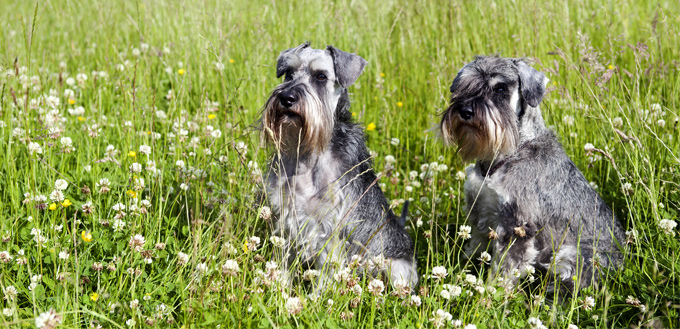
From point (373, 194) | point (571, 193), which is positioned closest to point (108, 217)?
point (373, 194)

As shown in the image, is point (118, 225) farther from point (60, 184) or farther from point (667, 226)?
point (667, 226)

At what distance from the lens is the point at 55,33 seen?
7.06 metres

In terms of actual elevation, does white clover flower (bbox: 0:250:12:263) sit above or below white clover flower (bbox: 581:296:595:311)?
above

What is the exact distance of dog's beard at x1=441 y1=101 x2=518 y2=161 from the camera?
3.53 m

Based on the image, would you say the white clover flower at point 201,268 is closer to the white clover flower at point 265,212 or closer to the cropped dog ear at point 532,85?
A: the white clover flower at point 265,212

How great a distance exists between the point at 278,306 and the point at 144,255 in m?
0.81

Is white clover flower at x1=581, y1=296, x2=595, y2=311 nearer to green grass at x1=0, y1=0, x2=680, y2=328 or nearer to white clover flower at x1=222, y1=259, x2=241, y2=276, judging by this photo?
green grass at x1=0, y1=0, x2=680, y2=328


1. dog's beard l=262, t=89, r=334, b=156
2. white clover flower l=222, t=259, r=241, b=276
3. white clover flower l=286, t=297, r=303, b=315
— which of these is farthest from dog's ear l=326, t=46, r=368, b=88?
white clover flower l=286, t=297, r=303, b=315

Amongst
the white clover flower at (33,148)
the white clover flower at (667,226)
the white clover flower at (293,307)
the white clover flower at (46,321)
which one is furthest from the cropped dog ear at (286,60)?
the white clover flower at (667,226)

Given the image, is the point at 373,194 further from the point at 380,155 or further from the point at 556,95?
the point at 556,95

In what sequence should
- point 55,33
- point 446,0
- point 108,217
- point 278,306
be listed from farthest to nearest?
point 55,33, point 446,0, point 108,217, point 278,306

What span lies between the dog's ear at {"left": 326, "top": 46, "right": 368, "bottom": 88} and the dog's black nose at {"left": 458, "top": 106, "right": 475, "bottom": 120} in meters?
0.75

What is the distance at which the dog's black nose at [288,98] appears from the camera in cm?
358

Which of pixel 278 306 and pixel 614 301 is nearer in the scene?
pixel 278 306
